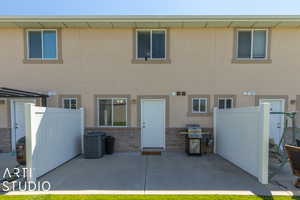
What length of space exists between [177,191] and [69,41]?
22.6ft

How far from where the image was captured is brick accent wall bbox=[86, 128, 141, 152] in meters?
7.34

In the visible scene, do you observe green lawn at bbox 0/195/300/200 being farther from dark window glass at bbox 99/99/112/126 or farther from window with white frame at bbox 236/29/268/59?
window with white frame at bbox 236/29/268/59

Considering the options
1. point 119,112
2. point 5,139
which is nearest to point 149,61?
point 119,112

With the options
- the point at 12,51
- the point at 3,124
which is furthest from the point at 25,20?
the point at 3,124

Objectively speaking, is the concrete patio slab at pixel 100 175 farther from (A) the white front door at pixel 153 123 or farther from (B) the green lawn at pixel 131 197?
(A) the white front door at pixel 153 123

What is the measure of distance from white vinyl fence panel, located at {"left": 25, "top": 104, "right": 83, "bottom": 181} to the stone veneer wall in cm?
95

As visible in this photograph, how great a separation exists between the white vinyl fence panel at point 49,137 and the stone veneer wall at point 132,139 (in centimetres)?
95

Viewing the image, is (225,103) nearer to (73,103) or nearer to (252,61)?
(252,61)

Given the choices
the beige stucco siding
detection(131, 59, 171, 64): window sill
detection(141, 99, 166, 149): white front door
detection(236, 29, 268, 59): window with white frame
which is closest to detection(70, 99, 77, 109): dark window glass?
the beige stucco siding

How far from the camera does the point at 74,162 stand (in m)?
6.05

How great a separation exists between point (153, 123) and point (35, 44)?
598cm

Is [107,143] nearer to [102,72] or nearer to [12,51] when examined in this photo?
[102,72]

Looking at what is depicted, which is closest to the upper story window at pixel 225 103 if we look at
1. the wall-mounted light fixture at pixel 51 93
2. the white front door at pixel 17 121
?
the wall-mounted light fixture at pixel 51 93

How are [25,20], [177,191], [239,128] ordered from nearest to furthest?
1. [177,191]
2. [239,128]
3. [25,20]
